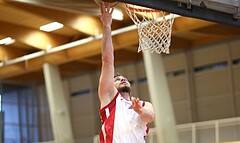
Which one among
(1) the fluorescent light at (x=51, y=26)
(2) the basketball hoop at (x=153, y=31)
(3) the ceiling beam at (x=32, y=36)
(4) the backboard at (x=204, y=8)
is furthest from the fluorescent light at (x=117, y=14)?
(4) the backboard at (x=204, y=8)

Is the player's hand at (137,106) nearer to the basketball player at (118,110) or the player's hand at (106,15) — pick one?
the basketball player at (118,110)

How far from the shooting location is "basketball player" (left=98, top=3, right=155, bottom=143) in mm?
5328

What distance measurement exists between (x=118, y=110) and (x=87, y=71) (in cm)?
2941

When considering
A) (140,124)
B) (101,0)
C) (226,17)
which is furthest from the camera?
(226,17)

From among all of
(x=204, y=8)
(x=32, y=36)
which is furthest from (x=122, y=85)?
(x=32, y=36)

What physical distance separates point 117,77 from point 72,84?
1181 inches

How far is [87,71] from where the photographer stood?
3481cm

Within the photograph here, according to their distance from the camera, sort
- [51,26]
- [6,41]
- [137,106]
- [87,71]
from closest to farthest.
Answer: [137,106] < [51,26] < [6,41] < [87,71]

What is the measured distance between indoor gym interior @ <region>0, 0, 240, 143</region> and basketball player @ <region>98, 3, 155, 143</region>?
14.3 meters

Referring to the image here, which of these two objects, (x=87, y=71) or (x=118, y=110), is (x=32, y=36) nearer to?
(x=87, y=71)

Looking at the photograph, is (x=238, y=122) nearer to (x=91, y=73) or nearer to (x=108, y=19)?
(x=91, y=73)

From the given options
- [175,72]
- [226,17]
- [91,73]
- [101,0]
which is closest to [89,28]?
[175,72]

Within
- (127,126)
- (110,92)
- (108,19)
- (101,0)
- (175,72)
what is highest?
(175,72)

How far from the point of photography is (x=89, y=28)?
2398 cm
